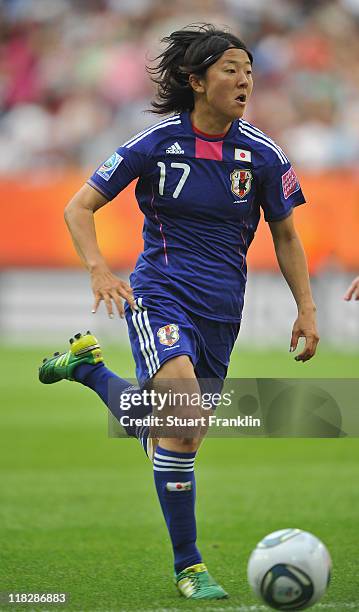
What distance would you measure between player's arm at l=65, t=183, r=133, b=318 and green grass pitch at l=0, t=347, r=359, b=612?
129cm

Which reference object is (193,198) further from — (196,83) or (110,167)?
(196,83)

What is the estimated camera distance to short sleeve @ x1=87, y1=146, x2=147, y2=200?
17.7ft

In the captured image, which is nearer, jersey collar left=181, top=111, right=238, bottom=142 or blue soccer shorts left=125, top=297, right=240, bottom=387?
blue soccer shorts left=125, top=297, right=240, bottom=387

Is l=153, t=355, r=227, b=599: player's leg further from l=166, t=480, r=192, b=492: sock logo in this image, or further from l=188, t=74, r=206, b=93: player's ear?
l=188, t=74, r=206, b=93: player's ear

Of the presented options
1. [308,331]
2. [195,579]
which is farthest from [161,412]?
[308,331]

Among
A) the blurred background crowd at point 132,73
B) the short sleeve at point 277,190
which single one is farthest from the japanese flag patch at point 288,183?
the blurred background crowd at point 132,73

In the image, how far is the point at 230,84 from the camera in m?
5.40

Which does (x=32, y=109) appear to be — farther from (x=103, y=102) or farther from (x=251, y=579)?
(x=251, y=579)

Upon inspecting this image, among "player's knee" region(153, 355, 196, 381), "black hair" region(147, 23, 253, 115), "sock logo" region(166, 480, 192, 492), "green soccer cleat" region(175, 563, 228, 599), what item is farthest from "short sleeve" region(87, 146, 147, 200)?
"green soccer cleat" region(175, 563, 228, 599)

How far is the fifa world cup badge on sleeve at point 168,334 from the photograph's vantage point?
5.20 m

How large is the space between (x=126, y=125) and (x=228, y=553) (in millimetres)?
14930

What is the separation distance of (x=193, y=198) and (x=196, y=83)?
564 mm

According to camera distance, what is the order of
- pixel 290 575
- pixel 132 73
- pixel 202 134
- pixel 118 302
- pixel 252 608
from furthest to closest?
pixel 132 73 < pixel 202 134 < pixel 118 302 < pixel 252 608 < pixel 290 575

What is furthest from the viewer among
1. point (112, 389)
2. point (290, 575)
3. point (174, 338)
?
point (112, 389)
